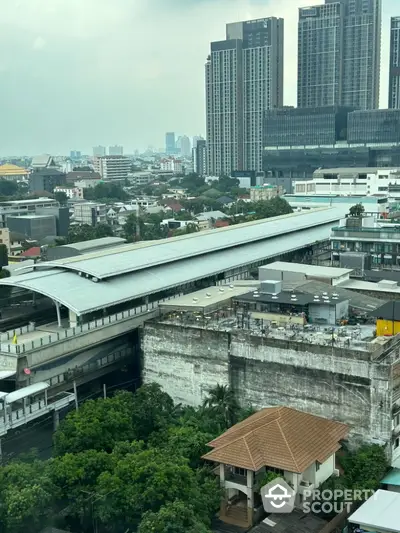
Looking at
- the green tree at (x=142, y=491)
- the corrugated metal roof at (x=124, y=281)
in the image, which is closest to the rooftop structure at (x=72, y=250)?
the corrugated metal roof at (x=124, y=281)

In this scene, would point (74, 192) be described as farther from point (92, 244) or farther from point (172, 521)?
point (172, 521)

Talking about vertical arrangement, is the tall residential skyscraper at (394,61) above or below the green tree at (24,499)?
above

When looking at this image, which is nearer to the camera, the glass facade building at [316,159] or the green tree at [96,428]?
the green tree at [96,428]

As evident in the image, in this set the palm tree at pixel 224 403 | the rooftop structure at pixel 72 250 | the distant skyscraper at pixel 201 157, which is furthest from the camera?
the distant skyscraper at pixel 201 157

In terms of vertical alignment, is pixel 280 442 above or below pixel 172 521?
above

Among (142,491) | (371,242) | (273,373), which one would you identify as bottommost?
(142,491)

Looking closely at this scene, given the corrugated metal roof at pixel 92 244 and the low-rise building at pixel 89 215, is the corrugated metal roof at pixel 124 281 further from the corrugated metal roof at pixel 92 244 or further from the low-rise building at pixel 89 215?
the low-rise building at pixel 89 215

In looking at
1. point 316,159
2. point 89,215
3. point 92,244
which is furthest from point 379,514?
point 316,159

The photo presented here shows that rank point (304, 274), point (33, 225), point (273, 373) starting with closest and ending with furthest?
point (273, 373) < point (304, 274) < point (33, 225)
